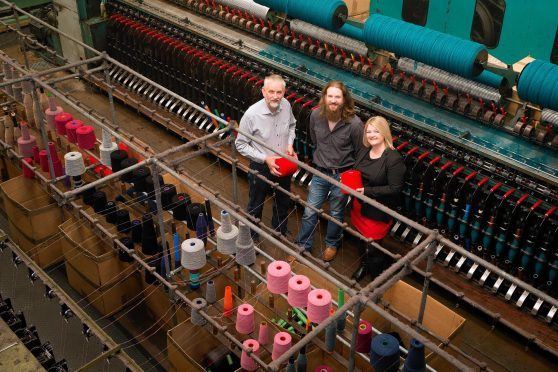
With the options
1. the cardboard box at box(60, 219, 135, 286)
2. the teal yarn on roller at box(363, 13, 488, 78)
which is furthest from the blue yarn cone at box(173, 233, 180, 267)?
the teal yarn on roller at box(363, 13, 488, 78)

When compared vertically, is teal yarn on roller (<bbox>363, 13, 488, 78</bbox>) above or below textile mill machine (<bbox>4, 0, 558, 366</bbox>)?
above

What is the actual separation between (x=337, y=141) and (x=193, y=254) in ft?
5.27

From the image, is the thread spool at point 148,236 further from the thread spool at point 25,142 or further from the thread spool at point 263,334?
the thread spool at point 25,142

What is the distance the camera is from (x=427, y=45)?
532 cm

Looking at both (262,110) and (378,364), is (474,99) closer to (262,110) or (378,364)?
(262,110)

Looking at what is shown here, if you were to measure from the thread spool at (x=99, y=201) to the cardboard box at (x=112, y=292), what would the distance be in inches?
20.0

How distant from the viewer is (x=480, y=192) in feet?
16.7

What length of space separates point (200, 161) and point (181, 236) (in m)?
2.45

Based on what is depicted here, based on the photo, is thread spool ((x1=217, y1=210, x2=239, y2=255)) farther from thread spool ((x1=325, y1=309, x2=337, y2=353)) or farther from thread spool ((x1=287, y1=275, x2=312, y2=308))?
thread spool ((x1=325, y1=309, x2=337, y2=353))

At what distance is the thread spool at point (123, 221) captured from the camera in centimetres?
466

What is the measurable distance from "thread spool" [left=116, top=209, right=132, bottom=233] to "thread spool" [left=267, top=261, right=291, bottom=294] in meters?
1.57

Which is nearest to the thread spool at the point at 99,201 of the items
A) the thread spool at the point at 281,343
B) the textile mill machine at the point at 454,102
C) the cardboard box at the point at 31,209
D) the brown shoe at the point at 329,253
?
the cardboard box at the point at 31,209

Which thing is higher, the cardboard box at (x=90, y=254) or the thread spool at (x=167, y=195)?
the thread spool at (x=167, y=195)

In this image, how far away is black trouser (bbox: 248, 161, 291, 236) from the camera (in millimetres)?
5184
